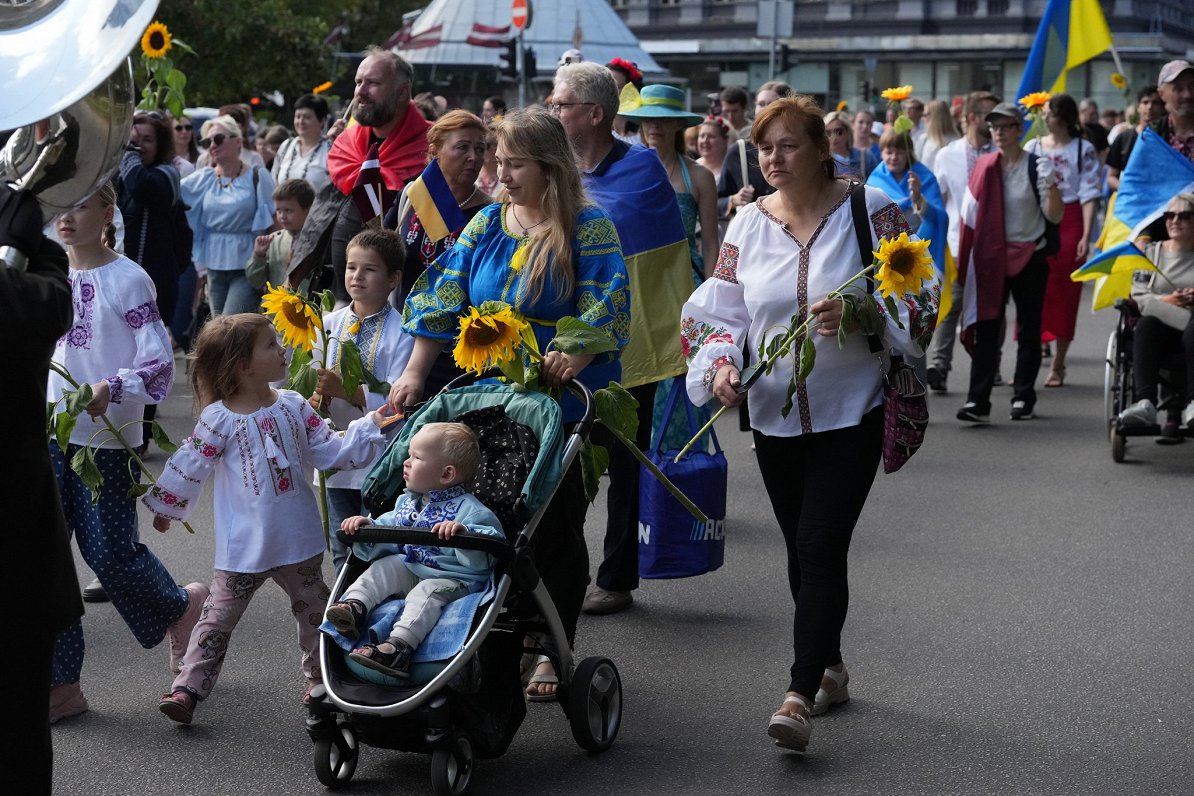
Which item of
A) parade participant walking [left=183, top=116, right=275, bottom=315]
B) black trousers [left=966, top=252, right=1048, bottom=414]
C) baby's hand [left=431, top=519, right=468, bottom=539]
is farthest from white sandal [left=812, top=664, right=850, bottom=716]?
parade participant walking [left=183, top=116, right=275, bottom=315]

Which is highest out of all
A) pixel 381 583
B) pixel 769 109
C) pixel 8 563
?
pixel 769 109

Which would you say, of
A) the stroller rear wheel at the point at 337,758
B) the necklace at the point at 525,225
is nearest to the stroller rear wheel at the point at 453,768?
the stroller rear wheel at the point at 337,758

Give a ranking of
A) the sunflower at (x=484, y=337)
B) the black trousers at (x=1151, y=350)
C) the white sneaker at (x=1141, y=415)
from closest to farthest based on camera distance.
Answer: the sunflower at (x=484, y=337) → the white sneaker at (x=1141, y=415) → the black trousers at (x=1151, y=350)

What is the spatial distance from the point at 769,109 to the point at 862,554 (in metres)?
2.90

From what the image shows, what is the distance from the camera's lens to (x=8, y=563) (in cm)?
328

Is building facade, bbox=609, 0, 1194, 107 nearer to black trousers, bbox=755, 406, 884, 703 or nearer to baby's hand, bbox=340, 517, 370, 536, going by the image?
black trousers, bbox=755, 406, 884, 703

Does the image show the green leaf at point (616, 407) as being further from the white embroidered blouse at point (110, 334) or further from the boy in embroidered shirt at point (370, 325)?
the white embroidered blouse at point (110, 334)

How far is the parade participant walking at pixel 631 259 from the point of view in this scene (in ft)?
19.6

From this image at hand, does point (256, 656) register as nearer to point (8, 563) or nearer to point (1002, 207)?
point (8, 563)

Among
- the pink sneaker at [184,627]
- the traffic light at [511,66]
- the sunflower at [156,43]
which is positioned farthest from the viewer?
the traffic light at [511,66]

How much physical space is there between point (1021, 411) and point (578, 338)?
6519 millimetres

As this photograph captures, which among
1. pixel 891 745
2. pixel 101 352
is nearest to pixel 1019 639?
pixel 891 745

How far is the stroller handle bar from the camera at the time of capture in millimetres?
4223

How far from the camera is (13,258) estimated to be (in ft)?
10.2
